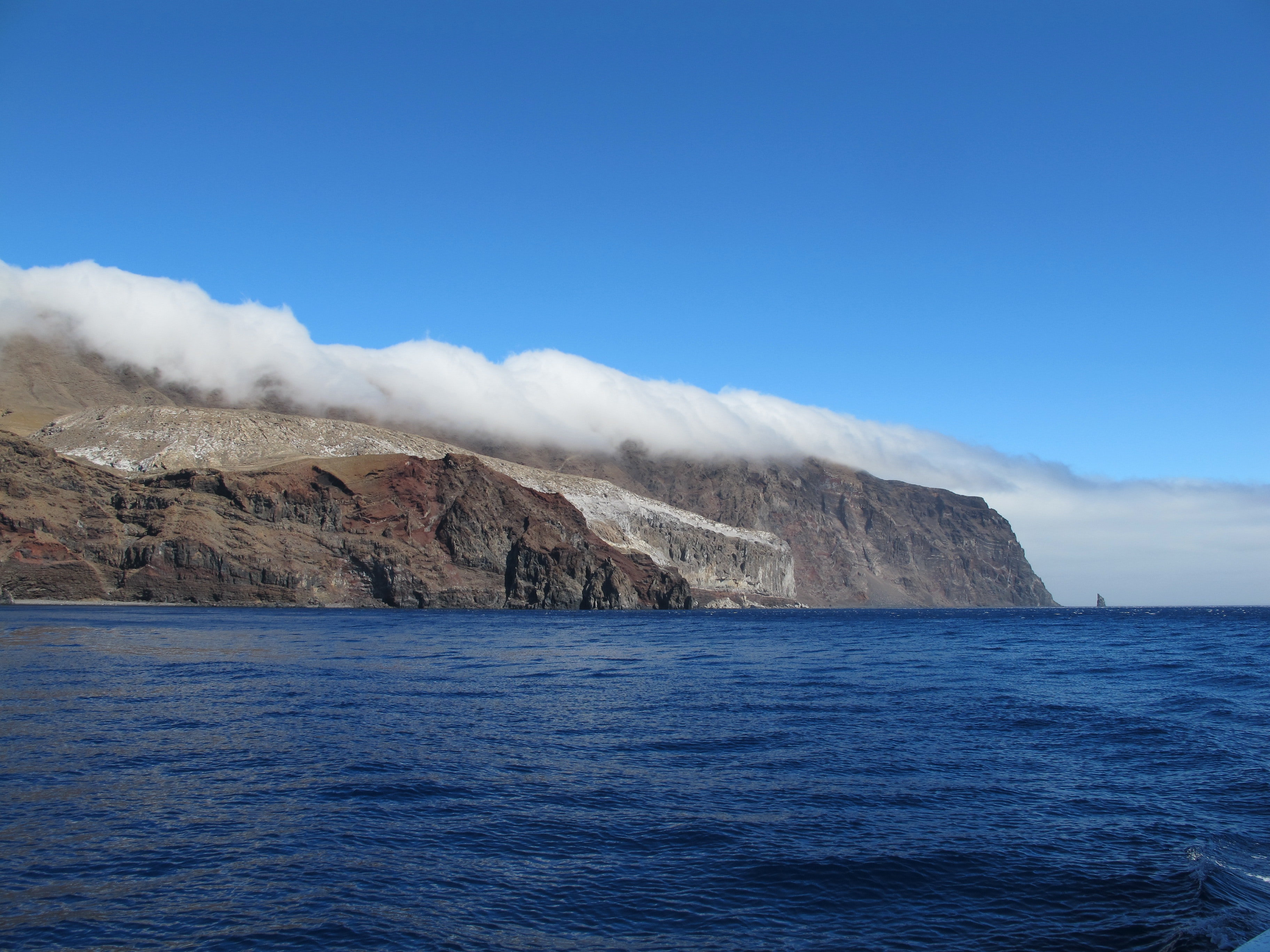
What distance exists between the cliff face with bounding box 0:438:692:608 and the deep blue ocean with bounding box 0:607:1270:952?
96.5 m

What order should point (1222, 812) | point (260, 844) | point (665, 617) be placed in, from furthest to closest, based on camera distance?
point (665, 617), point (1222, 812), point (260, 844)

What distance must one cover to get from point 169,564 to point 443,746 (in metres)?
120

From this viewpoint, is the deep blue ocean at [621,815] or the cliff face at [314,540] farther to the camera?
the cliff face at [314,540]

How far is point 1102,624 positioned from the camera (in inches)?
4734

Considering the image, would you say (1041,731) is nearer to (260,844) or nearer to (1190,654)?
(260,844)

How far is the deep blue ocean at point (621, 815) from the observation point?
11500 millimetres

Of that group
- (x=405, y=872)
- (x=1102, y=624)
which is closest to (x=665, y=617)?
(x=1102, y=624)

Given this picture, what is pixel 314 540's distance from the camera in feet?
462

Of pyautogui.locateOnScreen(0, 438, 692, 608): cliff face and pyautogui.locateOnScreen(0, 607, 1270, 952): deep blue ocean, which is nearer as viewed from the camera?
pyautogui.locateOnScreen(0, 607, 1270, 952): deep blue ocean

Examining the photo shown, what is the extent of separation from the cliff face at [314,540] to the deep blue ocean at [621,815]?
317 feet

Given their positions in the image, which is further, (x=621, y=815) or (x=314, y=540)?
(x=314, y=540)

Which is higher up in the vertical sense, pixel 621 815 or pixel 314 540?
pixel 314 540

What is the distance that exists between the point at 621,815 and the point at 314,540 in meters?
136

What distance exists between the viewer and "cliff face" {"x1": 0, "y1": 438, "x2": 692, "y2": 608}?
12012cm
